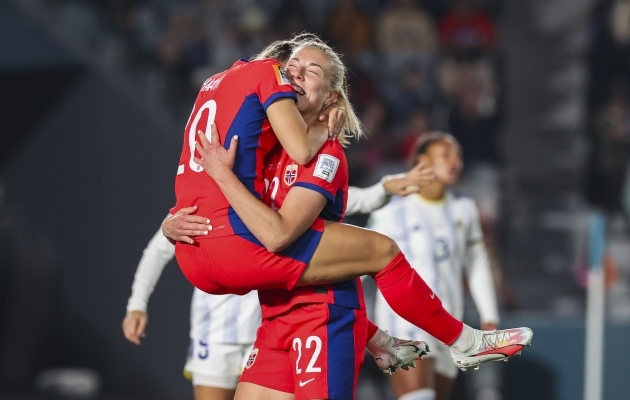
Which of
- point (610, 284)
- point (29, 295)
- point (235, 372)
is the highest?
point (610, 284)

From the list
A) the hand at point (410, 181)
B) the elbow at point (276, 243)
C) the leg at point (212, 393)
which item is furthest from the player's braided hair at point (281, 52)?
the leg at point (212, 393)

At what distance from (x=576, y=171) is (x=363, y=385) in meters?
4.69

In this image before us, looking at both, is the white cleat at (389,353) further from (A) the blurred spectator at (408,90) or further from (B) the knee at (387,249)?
(A) the blurred spectator at (408,90)

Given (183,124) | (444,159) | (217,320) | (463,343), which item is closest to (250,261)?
(463,343)

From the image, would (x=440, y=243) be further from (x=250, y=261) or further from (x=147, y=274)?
(x=250, y=261)

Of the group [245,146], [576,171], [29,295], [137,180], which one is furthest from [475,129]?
[245,146]

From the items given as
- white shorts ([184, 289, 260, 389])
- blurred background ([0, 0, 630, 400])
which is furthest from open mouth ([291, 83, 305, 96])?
blurred background ([0, 0, 630, 400])

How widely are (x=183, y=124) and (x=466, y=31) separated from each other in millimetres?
3452

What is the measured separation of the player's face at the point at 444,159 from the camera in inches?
243

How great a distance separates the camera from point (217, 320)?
209 inches

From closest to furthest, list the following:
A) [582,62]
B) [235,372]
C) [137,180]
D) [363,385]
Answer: [235,372], [363,385], [137,180], [582,62]

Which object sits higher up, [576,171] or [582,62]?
[582,62]

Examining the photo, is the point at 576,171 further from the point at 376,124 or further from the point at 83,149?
the point at 83,149

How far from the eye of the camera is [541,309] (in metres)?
11.1
